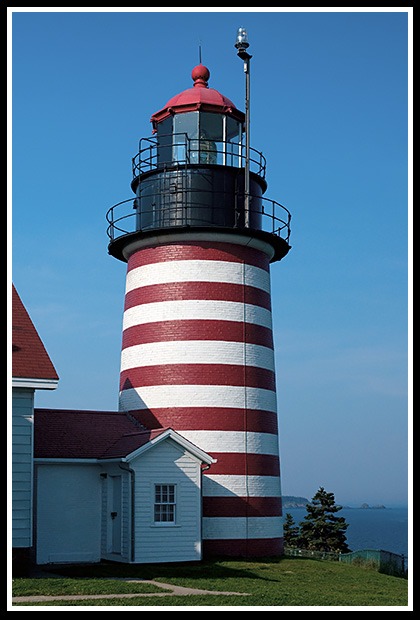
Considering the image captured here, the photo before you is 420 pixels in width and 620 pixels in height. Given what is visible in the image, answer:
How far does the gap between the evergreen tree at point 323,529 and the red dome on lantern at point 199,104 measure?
19471 millimetres

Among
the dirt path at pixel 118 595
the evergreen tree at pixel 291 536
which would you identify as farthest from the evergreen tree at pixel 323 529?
the dirt path at pixel 118 595

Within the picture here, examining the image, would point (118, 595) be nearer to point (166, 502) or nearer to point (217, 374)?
point (166, 502)

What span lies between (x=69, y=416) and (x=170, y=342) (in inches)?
140

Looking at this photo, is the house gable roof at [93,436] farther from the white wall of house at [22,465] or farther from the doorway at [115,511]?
the white wall of house at [22,465]

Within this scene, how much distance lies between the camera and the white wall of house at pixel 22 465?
58.2 ft

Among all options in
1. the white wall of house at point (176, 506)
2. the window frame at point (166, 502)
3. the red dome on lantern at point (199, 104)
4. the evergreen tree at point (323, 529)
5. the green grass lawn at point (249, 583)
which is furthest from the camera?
the evergreen tree at point (323, 529)

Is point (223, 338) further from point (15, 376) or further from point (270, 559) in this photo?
point (15, 376)

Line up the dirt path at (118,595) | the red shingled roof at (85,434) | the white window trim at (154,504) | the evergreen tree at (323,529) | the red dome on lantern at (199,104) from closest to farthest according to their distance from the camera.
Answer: the dirt path at (118,595)
the white window trim at (154,504)
the red shingled roof at (85,434)
the red dome on lantern at (199,104)
the evergreen tree at (323,529)

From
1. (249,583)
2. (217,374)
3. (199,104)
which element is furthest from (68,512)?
(199,104)

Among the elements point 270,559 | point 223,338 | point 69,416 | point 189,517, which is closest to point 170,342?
point 223,338

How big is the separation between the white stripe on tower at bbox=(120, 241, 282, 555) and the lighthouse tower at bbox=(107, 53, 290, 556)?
30 millimetres

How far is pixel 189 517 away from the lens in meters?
21.8

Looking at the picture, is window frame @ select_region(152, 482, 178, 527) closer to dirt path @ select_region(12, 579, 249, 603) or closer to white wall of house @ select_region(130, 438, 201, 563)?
white wall of house @ select_region(130, 438, 201, 563)

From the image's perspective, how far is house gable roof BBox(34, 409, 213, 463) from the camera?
21.8m
